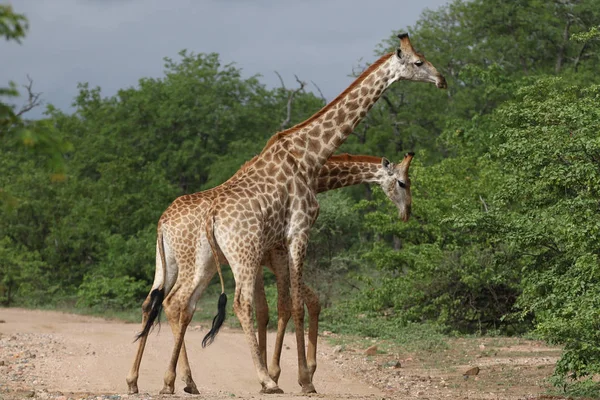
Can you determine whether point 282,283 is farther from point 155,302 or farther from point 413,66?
point 413,66

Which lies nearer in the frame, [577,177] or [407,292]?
[577,177]

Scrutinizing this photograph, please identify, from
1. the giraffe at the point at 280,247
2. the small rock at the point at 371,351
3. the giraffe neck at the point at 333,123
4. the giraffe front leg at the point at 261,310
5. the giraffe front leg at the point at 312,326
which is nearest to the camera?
the giraffe at the point at 280,247

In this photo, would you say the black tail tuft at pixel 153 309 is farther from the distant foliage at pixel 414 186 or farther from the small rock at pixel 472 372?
the small rock at pixel 472 372

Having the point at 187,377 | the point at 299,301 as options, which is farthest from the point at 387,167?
the point at 187,377

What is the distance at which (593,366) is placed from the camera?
30.5ft

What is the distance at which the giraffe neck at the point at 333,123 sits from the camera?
33.0 feet

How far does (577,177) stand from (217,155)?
23.2m

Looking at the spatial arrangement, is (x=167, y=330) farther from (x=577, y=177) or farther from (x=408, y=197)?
(x=577, y=177)

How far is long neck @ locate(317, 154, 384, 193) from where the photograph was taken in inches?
419

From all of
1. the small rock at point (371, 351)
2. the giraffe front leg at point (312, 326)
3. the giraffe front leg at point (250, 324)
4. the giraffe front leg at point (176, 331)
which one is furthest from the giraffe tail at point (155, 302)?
the small rock at point (371, 351)

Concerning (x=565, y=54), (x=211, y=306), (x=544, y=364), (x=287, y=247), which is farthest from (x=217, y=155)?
(x=287, y=247)

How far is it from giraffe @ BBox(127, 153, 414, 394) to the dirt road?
47cm

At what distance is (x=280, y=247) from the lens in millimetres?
9766

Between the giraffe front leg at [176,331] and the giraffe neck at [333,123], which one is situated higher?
the giraffe neck at [333,123]
